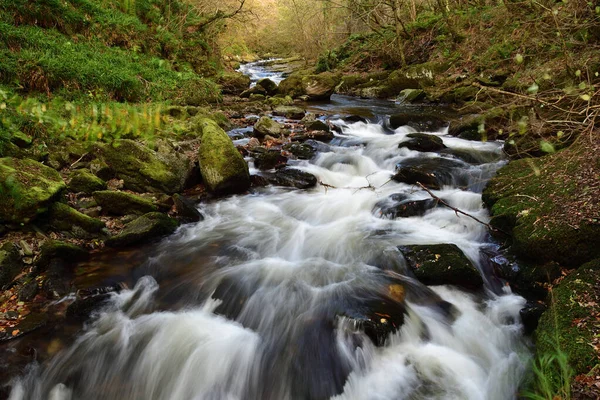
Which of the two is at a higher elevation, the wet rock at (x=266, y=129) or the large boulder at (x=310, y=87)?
the large boulder at (x=310, y=87)

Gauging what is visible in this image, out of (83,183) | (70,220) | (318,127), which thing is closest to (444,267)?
(70,220)

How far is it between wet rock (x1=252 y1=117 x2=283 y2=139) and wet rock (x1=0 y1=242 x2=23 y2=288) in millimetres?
6219

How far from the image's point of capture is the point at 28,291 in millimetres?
3678

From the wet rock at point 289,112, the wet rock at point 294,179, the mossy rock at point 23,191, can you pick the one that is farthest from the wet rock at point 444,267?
the wet rock at point 289,112

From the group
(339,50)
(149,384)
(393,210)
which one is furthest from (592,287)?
(339,50)

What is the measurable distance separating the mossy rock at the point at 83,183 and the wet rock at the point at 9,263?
1.51 meters

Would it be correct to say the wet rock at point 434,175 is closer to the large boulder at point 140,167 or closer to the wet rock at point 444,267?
the wet rock at point 444,267

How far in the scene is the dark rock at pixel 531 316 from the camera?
345cm

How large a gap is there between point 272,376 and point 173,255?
2.37m

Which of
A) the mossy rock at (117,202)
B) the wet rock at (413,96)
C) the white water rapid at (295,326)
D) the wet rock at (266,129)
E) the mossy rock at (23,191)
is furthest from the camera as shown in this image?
the wet rock at (413,96)

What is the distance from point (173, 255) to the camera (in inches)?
193

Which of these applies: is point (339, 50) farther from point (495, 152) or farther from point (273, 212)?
point (273, 212)

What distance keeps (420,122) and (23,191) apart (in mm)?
9578

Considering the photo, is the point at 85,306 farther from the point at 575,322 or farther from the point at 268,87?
the point at 268,87
